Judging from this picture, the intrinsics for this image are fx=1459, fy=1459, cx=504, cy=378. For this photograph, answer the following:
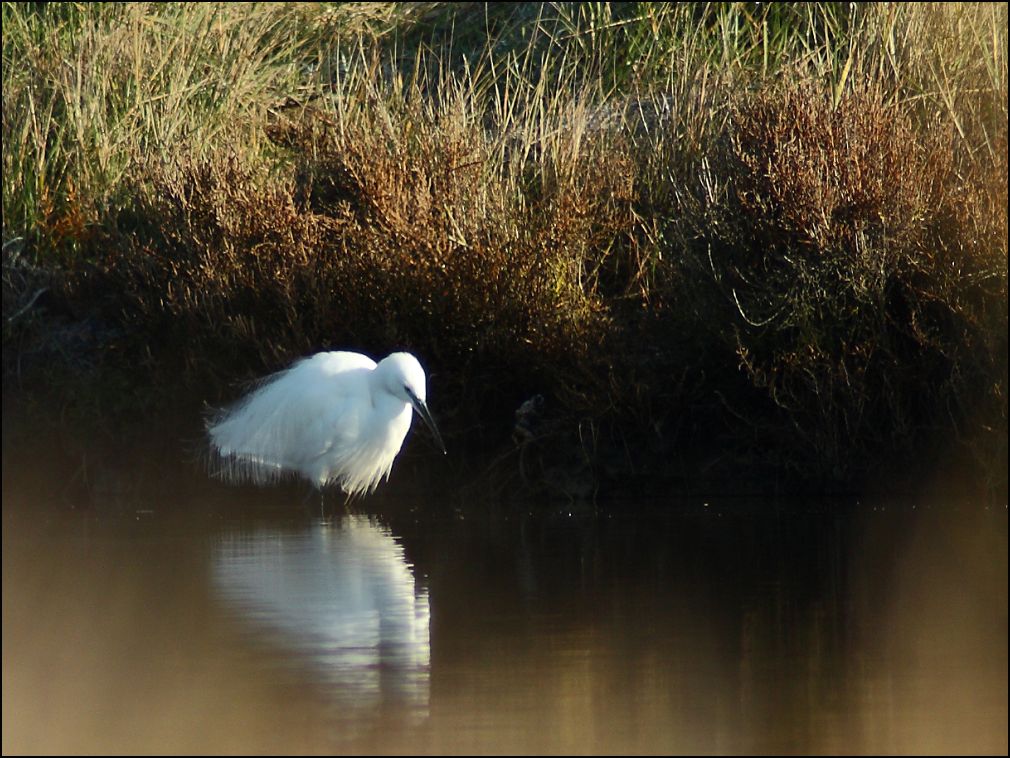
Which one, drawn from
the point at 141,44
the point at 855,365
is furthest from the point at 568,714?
the point at 141,44

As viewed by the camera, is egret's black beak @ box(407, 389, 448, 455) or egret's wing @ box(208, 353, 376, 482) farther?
egret's wing @ box(208, 353, 376, 482)

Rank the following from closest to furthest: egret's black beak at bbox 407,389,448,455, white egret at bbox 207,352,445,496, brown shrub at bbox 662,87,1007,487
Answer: brown shrub at bbox 662,87,1007,487 → egret's black beak at bbox 407,389,448,455 → white egret at bbox 207,352,445,496

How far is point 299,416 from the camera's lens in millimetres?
6855

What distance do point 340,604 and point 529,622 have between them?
72cm

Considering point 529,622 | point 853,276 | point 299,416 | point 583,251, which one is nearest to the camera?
point 529,622

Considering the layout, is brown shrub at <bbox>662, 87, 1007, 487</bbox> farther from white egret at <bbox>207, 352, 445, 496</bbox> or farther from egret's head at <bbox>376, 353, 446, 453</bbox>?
white egret at <bbox>207, 352, 445, 496</bbox>

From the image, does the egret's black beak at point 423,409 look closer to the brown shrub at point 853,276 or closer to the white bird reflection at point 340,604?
the white bird reflection at point 340,604

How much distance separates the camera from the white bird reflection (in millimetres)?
4273

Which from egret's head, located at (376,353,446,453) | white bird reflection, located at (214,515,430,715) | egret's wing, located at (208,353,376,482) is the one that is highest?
egret's head, located at (376,353,446,453)

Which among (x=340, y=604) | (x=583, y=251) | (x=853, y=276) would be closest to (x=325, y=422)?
(x=583, y=251)

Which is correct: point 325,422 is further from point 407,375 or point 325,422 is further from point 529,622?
point 529,622

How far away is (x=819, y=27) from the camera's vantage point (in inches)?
370

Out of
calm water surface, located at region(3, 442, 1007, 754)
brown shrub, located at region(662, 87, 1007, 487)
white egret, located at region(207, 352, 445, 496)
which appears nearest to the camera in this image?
calm water surface, located at region(3, 442, 1007, 754)

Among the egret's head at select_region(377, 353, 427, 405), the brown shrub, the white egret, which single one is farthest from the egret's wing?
the brown shrub
